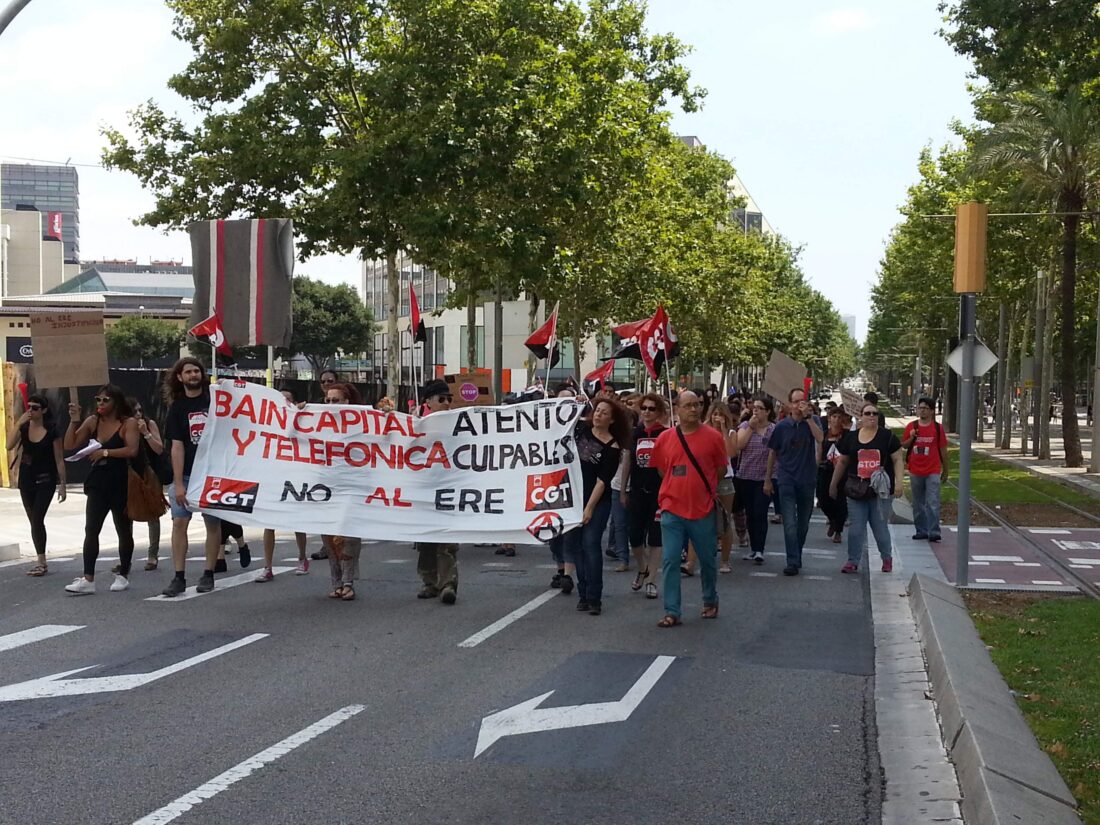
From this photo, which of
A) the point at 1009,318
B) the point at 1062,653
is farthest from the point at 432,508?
the point at 1009,318

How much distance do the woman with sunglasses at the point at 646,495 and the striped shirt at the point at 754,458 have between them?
9.96ft

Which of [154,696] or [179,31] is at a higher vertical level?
[179,31]

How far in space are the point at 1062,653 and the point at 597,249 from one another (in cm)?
3036

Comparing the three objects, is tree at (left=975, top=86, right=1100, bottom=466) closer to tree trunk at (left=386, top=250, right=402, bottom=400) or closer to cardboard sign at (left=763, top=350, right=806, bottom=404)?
cardboard sign at (left=763, top=350, right=806, bottom=404)

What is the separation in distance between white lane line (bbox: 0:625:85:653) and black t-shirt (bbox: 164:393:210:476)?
76.1 inches

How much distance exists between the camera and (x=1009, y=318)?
5588 centimetres

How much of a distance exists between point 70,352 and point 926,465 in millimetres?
10138

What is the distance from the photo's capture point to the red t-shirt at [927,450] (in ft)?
55.2

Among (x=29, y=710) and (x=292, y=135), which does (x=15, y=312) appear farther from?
(x=29, y=710)

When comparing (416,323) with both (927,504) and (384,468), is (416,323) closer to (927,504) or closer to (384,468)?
(927,504)

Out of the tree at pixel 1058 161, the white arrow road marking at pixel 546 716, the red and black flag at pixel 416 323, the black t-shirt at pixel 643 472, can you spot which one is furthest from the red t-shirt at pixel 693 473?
the tree at pixel 1058 161

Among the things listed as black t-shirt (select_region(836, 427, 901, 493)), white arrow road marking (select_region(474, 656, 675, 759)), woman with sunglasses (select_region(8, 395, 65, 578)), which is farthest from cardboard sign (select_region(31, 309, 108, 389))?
white arrow road marking (select_region(474, 656, 675, 759))

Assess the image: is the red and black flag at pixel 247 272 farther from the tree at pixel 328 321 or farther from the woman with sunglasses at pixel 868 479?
the tree at pixel 328 321

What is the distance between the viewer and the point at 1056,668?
28.3ft
